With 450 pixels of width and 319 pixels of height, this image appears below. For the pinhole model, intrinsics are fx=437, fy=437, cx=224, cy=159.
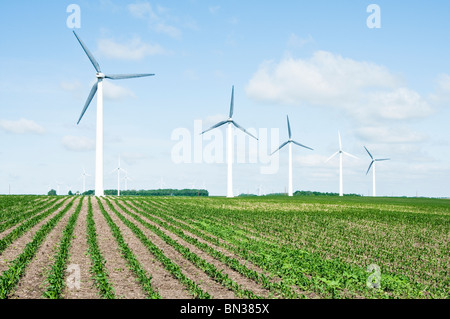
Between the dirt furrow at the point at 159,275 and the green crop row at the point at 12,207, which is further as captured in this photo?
the green crop row at the point at 12,207

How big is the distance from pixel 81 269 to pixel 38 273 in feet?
5.92

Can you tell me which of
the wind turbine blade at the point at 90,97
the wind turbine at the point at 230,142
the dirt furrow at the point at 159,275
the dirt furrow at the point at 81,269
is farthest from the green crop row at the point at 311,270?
the wind turbine at the point at 230,142

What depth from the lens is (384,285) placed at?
17.7m

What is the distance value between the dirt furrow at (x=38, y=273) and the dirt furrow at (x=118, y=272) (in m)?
2.60

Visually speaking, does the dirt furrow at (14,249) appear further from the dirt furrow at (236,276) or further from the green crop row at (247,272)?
the green crop row at (247,272)

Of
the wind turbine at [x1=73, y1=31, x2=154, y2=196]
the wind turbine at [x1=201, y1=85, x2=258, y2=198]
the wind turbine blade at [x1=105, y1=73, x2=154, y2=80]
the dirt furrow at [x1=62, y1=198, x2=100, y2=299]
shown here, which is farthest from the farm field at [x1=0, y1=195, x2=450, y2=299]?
the wind turbine at [x1=201, y1=85, x2=258, y2=198]

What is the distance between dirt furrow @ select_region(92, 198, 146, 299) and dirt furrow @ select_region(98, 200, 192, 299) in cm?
80

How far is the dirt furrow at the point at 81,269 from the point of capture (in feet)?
51.4

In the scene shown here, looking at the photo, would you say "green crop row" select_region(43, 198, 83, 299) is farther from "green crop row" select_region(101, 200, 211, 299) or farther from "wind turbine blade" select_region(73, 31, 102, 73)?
"wind turbine blade" select_region(73, 31, 102, 73)

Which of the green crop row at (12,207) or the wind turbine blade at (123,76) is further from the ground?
the wind turbine blade at (123,76)

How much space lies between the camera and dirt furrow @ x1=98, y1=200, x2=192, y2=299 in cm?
1605
